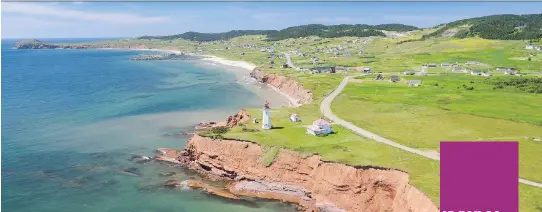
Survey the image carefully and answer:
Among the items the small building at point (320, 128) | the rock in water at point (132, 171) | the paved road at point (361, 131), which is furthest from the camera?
the rock in water at point (132, 171)

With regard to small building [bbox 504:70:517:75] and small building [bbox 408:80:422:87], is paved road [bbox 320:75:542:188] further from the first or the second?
small building [bbox 504:70:517:75]

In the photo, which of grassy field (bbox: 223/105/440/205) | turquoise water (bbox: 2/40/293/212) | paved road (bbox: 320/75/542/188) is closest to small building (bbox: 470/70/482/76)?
paved road (bbox: 320/75/542/188)

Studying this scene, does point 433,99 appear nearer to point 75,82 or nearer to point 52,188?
point 52,188

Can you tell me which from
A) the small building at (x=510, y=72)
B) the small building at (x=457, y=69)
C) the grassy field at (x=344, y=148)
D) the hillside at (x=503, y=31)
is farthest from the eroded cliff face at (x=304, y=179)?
the hillside at (x=503, y=31)

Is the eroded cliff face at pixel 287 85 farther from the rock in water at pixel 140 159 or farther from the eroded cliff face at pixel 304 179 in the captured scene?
the rock in water at pixel 140 159

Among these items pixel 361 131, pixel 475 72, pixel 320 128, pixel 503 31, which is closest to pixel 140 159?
pixel 320 128

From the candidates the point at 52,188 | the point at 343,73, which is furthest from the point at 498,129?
the point at 343,73
